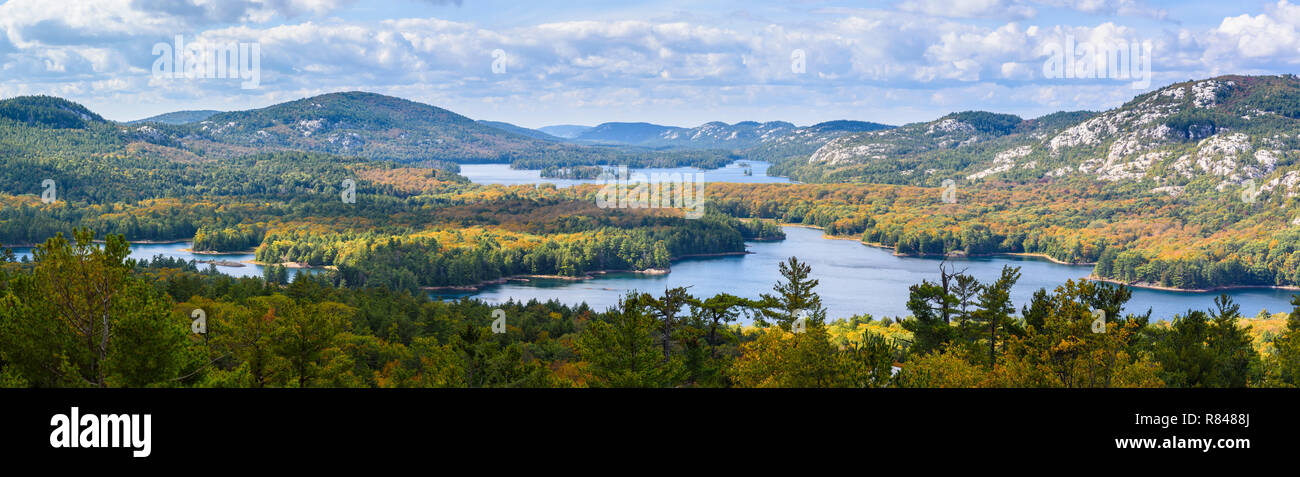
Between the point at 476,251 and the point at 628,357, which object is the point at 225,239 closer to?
the point at 476,251

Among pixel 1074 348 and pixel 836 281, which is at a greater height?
pixel 1074 348

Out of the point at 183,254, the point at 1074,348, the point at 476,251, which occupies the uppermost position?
the point at 1074,348

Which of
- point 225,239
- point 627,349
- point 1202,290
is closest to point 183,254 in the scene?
point 225,239

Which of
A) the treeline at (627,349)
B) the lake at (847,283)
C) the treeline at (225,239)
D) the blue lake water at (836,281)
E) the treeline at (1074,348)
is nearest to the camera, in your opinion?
the treeline at (627,349)

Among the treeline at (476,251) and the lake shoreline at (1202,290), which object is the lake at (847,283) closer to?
the lake shoreline at (1202,290)

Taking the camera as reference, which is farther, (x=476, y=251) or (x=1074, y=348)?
(x=476, y=251)

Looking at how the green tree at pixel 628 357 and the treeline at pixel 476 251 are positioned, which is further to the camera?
the treeline at pixel 476 251

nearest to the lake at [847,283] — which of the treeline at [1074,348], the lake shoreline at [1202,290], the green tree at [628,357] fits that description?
the lake shoreline at [1202,290]

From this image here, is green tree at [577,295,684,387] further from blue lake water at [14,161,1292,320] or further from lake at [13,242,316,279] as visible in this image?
lake at [13,242,316,279]

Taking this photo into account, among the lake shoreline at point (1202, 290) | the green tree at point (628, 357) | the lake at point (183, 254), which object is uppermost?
the green tree at point (628, 357)

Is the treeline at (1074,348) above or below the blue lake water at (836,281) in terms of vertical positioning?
above

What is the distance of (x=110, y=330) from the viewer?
52.3 feet

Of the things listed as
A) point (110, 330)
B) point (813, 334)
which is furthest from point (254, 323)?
point (813, 334)
